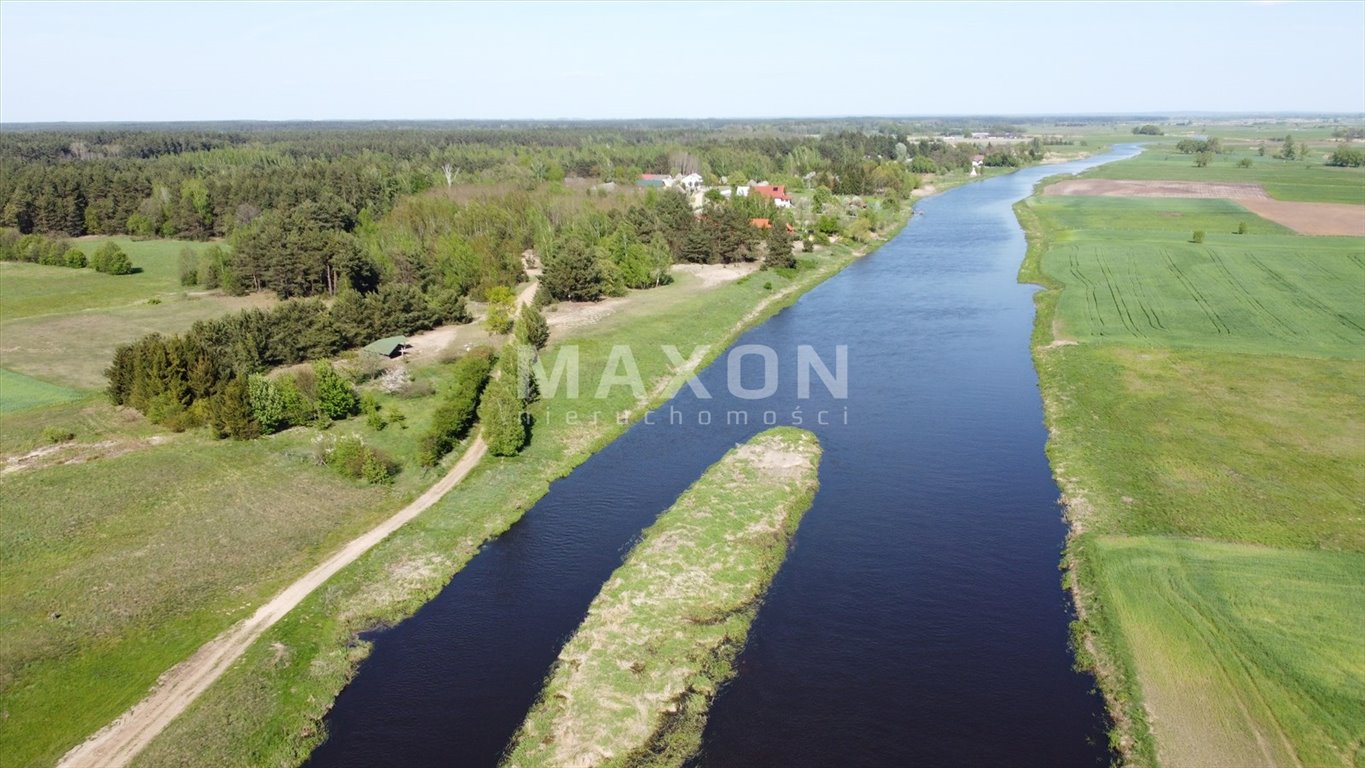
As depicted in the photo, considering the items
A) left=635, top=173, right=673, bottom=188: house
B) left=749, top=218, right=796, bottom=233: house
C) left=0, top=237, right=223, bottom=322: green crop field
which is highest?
left=635, top=173, right=673, bottom=188: house

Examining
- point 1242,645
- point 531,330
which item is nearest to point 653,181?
point 531,330

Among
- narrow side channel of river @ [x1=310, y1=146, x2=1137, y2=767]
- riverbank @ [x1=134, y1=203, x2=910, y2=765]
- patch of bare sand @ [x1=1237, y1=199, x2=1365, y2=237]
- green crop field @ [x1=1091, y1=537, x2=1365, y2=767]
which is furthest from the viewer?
patch of bare sand @ [x1=1237, y1=199, x2=1365, y2=237]

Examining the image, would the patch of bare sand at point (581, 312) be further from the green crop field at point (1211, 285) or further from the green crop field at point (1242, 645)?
the green crop field at point (1242, 645)

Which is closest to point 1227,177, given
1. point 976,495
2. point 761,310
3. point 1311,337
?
point 1311,337

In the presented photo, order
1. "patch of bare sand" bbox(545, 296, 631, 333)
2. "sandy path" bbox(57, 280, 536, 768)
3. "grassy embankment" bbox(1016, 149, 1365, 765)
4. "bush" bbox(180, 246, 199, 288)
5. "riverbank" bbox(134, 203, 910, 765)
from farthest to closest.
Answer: "bush" bbox(180, 246, 199, 288) < "patch of bare sand" bbox(545, 296, 631, 333) < "riverbank" bbox(134, 203, 910, 765) < "grassy embankment" bbox(1016, 149, 1365, 765) < "sandy path" bbox(57, 280, 536, 768)

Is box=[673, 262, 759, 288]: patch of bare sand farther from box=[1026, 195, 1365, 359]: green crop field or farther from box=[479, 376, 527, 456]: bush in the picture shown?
box=[479, 376, 527, 456]: bush

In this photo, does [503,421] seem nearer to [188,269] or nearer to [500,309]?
[500,309]

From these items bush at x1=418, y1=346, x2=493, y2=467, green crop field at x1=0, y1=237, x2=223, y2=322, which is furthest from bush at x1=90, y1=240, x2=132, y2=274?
bush at x1=418, y1=346, x2=493, y2=467

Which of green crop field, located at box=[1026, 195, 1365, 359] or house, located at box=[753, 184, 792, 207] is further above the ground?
house, located at box=[753, 184, 792, 207]
